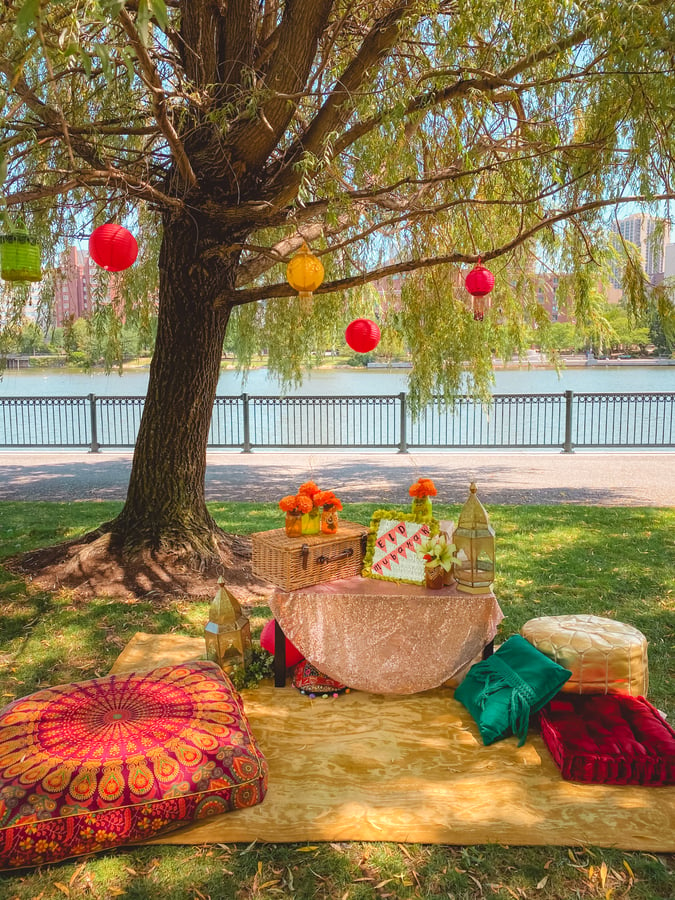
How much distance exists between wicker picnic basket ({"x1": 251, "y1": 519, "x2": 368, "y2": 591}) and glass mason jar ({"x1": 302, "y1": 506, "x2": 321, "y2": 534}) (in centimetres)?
4

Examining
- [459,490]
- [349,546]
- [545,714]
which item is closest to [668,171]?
[349,546]

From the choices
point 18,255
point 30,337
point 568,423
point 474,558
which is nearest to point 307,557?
point 474,558

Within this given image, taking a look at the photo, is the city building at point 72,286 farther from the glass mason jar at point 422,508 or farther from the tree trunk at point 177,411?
the glass mason jar at point 422,508

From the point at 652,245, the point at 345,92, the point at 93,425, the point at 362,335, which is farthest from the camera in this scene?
the point at 93,425

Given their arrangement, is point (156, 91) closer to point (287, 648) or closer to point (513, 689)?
point (287, 648)

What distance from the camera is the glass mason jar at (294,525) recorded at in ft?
13.4

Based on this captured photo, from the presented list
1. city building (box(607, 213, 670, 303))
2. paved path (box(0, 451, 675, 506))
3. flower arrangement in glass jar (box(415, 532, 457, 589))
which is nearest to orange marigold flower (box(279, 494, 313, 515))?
flower arrangement in glass jar (box(415, 532, 457, 589))

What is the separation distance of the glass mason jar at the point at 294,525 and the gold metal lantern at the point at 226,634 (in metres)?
0.49

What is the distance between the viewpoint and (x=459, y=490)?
9.94 meters

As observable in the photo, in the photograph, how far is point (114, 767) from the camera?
9.00ft

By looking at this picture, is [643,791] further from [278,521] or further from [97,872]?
[278,521]

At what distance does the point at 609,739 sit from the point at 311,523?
6.31 feet

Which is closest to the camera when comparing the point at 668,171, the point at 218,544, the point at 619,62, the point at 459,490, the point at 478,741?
the point at 478,741

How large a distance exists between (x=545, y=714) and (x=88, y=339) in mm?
7073
